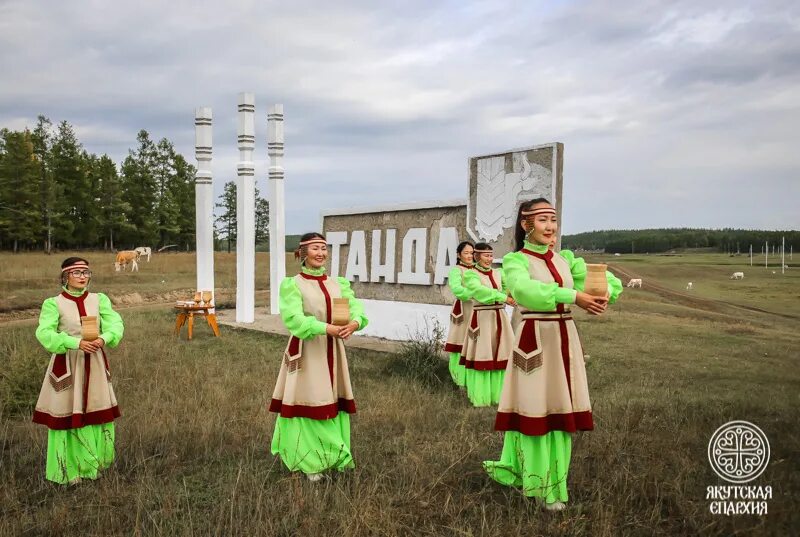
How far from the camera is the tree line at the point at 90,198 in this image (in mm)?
26828

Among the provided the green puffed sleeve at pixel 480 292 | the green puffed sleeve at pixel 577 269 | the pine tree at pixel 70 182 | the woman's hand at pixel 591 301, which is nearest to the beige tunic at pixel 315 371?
the green puffed sleeve at pixel 577 269

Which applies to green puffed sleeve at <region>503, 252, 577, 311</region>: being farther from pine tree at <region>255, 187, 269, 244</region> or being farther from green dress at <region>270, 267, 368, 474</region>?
pine tree at <region>255, 187, 269, 244</region>

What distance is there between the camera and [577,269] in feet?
14.8

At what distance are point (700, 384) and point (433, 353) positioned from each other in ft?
11.6

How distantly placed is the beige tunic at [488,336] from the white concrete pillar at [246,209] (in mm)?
7757

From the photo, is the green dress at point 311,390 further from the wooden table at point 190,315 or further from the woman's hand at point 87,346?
the wooden table at point 190,315

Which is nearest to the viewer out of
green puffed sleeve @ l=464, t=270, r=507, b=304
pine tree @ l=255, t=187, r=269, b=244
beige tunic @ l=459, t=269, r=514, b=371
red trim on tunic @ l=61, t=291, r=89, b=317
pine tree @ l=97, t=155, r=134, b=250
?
red trim on tunic @ l=61, t=291, r=89, b=317

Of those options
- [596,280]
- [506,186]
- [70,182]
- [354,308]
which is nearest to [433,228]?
[506,186]

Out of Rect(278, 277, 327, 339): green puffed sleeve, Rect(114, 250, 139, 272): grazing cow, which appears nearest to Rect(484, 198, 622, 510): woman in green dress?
Rect(278, 277, 327, 339): green puffed sleeve

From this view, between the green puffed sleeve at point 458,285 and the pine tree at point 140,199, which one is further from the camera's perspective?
the pine tree at point 140,199

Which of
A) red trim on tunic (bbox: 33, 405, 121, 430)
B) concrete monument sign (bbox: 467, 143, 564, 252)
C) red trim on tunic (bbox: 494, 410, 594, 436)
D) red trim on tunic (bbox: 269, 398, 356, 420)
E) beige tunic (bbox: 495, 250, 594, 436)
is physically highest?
concrete monument sign (bbox: 467, 143, 564, 252)

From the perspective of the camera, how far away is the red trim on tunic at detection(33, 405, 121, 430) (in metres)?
4.93

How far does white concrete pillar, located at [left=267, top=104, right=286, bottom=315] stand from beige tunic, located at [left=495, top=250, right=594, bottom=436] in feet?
36.5

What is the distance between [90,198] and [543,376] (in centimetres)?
3409
